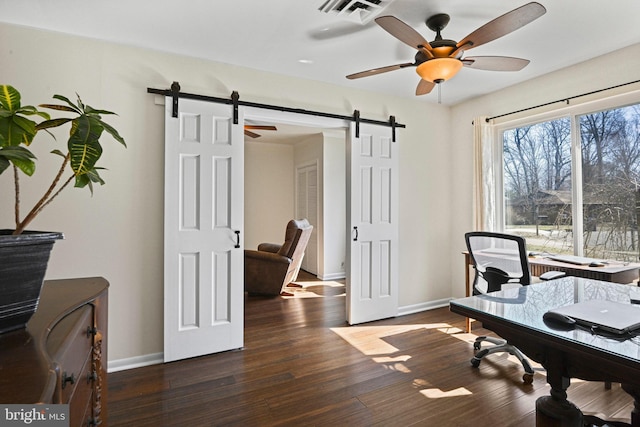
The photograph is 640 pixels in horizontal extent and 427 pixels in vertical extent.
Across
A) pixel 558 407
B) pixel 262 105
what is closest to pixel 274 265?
pixel 262 105

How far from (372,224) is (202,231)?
1.81 metres

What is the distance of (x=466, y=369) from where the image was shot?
2.50 metres

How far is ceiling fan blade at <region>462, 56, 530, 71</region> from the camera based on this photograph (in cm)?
222

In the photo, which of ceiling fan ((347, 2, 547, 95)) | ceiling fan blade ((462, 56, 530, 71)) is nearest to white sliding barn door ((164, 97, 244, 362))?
ceiling fan ((347, 2, 547, 95))

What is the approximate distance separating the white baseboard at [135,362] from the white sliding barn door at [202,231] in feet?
0.29

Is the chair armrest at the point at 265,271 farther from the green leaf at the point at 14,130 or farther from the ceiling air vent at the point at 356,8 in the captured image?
the green leaf at the point at 14,130

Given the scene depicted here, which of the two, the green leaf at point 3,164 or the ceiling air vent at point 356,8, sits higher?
the ceiling air vent at point 356,8

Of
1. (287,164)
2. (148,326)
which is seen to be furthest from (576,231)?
(287,164)

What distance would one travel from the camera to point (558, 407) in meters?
1.22

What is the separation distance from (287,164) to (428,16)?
15.8ft

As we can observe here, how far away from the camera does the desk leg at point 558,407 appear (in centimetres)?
119

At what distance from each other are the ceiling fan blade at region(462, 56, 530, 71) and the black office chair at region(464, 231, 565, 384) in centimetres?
122

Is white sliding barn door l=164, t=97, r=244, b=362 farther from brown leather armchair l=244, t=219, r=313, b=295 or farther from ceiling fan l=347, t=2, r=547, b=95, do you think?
brown leather armchair l=244, t=219, r=313, b=295

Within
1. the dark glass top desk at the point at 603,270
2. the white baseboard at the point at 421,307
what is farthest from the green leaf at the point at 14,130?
the white baseboard at the point at 421,307
